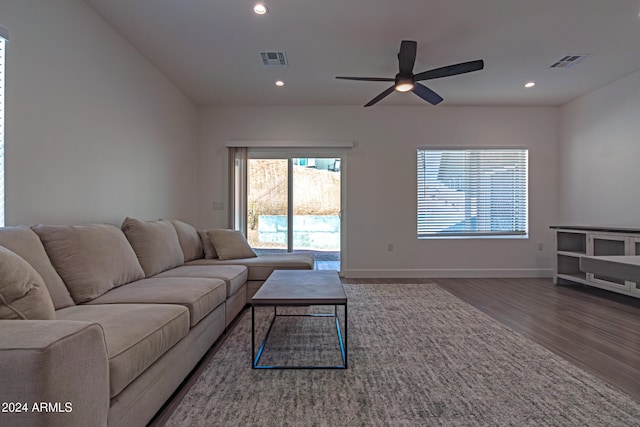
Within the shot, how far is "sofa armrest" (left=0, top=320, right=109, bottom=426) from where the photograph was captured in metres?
0.90

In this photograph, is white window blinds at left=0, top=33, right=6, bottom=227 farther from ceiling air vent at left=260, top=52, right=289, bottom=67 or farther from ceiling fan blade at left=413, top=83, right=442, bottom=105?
ceiling fan blade at left=413, top=83, right=442, bottom=105

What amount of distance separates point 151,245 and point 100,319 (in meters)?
1.44

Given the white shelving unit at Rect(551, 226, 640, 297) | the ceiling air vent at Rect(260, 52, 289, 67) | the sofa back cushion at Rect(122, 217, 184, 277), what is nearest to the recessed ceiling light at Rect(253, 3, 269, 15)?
the ceiling air vent at Rect(260, 52, 289, 67)

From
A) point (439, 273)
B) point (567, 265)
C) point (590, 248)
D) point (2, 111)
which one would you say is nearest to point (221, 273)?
point (2, 111)

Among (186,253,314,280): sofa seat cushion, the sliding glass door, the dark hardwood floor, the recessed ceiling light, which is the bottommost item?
the dark hardwood floor

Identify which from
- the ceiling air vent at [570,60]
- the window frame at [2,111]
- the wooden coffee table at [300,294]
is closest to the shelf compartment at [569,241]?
the ceiling air vent at [570,60]

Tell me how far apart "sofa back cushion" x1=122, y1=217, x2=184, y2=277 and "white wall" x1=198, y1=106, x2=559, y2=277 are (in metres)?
2.16

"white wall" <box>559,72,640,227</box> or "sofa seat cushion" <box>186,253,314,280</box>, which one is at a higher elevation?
"white wall" <box>559,72,640,227</box>

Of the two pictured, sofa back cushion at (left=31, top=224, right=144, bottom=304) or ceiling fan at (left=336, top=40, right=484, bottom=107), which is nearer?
sofa back cushion at (left=31, top=224, right=144, bottom=304)

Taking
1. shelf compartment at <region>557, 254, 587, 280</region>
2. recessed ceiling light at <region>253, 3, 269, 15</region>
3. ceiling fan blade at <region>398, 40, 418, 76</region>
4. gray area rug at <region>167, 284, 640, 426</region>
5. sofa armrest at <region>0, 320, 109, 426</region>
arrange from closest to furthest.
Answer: sofa armrest at <region>0, 320, 109, 426</region>, gray area rug at <region>167, 284, 640, 426</region>, recessed ceiling light at <region>253, 3, 269, 15</region>, ceiling fan blade at <region>398, 40, 418, 76</region>, shelf compartment at <region>557, 254, 587, 280</region>

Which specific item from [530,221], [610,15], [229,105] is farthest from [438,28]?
[530,221]

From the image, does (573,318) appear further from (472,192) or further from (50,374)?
(50,374)

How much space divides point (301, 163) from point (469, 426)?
443 centimetres

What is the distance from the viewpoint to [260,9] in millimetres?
2807
